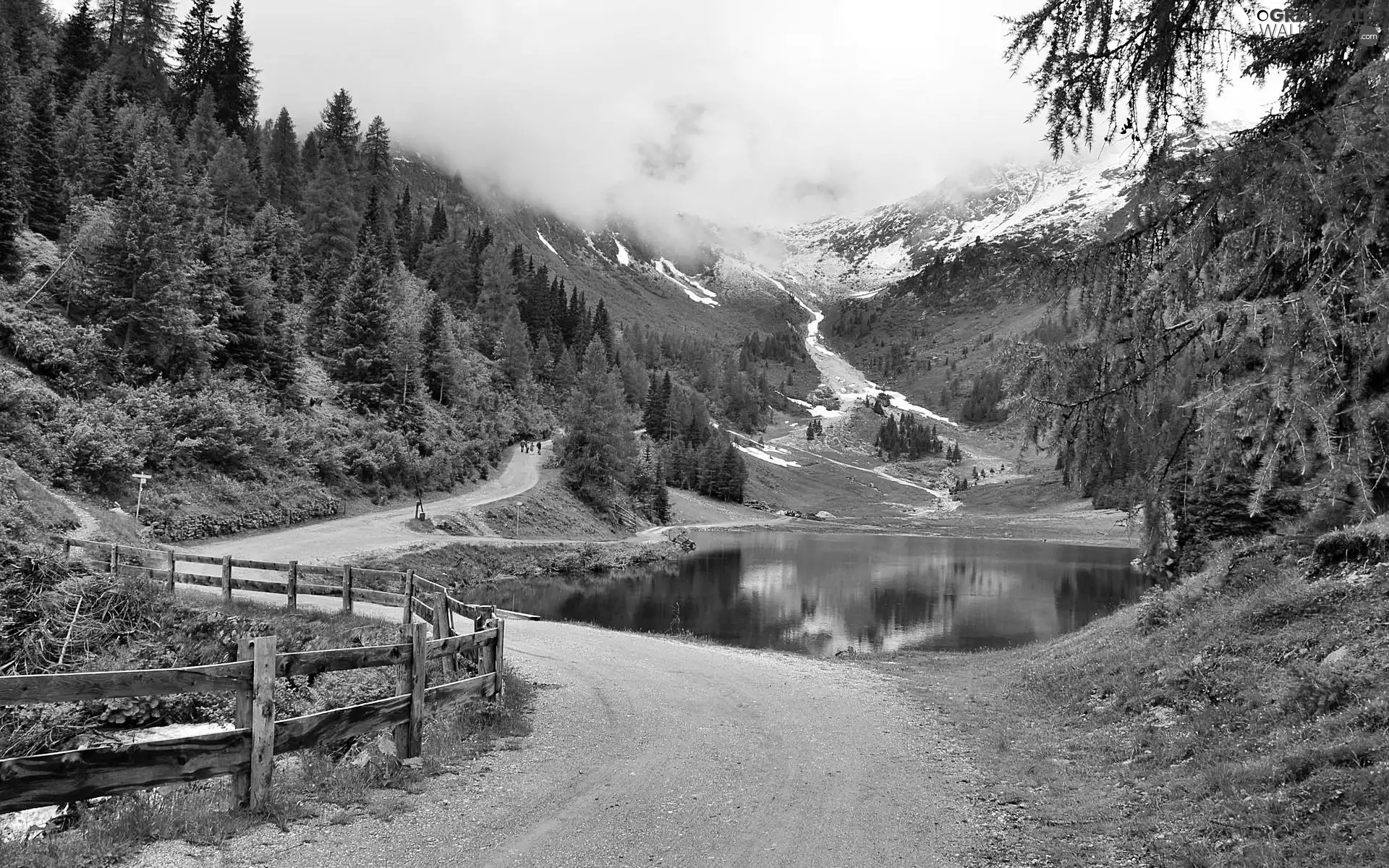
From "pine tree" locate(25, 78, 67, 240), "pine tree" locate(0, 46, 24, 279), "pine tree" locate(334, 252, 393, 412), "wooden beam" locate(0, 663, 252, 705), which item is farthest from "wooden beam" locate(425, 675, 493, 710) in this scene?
"pine tree" locate(25, 78, 67, 240)

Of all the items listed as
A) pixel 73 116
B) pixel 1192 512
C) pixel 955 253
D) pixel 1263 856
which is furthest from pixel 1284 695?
pixel 73 116

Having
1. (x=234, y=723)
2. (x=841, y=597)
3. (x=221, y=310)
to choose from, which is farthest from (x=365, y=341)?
(x=234, y=723)

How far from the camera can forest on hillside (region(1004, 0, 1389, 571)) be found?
14.0 ft

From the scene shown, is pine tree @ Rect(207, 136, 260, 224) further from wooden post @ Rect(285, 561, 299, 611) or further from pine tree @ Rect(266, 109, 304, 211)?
wooden post @ Rect(285, 561, 299, 611)

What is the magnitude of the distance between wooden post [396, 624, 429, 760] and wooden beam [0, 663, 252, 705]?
2106 mm

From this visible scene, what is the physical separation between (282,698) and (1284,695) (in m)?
15.3

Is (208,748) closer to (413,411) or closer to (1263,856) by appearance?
(1263,856)

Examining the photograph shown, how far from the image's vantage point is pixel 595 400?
70188 mm

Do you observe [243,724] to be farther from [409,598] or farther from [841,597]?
[841,597]

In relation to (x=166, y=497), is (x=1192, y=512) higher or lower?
higher

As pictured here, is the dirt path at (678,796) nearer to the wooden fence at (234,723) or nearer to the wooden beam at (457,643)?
the wooden fence at (234,723)

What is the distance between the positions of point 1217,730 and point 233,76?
352ft

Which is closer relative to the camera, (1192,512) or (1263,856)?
(1263,856)

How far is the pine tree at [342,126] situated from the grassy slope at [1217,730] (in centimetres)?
11128
